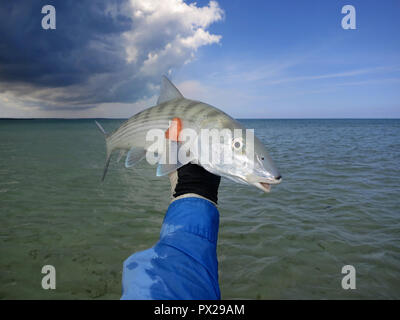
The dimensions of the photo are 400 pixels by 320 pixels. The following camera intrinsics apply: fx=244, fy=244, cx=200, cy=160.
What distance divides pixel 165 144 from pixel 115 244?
256 centimetres

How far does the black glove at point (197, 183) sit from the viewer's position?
2102 mm

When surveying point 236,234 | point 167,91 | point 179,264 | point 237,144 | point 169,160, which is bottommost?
point 236,234

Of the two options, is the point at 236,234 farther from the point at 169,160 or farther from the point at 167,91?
the point at 167,91

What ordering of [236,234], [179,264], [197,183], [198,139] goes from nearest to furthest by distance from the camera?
[179,264]
[197,183]
[198,139]
[236,234]

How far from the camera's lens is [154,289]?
124 cm

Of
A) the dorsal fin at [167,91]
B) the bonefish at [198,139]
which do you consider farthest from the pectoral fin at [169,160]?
the dorsal fin at [167,91]

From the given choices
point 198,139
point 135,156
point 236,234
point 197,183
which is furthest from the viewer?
point 236,234

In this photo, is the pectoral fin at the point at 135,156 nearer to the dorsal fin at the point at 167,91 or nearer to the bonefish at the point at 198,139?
the bonefish at the point at 198,139

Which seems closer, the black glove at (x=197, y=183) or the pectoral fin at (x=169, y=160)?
the black glove at (x=197, y=183)

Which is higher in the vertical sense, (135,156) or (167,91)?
(167,91)

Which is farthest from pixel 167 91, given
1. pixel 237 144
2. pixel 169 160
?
pixel 237 144

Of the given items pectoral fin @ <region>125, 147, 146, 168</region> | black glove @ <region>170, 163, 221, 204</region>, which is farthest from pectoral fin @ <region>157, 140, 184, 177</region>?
pectoral fin @ <region>125, 147, 146, 168</region>

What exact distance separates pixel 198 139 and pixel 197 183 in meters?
0.44

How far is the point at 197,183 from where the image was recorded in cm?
214
